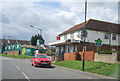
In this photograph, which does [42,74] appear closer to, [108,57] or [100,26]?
[108,57]

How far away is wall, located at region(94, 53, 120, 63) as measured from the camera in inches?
768

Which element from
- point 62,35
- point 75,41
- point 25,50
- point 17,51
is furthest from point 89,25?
point 17,51

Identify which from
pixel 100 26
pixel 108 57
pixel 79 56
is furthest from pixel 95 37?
pixel 108 57

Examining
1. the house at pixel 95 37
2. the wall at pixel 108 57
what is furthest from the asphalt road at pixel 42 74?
the house at pixel 95 37

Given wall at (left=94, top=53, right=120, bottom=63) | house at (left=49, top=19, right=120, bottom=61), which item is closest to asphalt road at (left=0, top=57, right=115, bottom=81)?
wall at (left=94, top=53, right=120, bottom=63)

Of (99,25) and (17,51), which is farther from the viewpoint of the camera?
(17,51)

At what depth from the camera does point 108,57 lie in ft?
68.7

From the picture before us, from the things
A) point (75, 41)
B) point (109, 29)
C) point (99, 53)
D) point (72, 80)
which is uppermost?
point (109, 29)

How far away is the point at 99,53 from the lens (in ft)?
75.5

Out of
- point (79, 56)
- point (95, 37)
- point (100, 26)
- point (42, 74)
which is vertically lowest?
point (42, 74)

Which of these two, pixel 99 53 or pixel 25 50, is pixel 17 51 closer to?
pixel 25 50

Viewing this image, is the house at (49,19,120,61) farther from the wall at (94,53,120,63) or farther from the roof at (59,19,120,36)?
the wall at (94,53,120,63)

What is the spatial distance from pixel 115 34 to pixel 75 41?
32.9 ft

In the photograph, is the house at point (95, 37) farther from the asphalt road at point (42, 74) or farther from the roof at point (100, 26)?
the asphalt road at point (42, 74)
